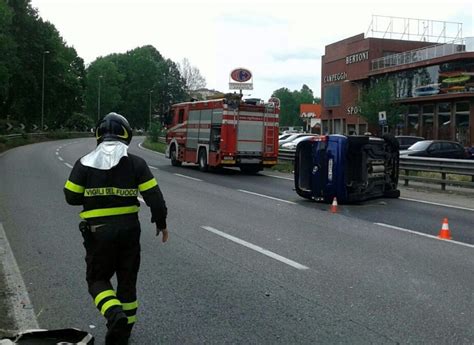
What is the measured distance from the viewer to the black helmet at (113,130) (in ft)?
14.3

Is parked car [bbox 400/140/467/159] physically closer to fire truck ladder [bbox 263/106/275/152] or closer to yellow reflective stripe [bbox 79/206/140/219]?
fire truck ladder [bbox 263/106/275/152]

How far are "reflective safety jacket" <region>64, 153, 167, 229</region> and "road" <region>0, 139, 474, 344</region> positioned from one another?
3.58ft

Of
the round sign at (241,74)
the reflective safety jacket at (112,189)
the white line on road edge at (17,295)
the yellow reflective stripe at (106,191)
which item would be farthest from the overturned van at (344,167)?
the round sign at (241,74)

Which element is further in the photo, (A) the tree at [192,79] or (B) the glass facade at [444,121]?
(A) the tree at [192,79]

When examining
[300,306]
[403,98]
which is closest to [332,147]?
[300,306]

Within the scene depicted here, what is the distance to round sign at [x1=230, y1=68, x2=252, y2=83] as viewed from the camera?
30078 mm

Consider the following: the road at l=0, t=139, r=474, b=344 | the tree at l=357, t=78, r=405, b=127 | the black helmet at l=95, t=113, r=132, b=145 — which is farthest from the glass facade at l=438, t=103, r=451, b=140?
the black helmet at l=95, t=113, r=132, b=145

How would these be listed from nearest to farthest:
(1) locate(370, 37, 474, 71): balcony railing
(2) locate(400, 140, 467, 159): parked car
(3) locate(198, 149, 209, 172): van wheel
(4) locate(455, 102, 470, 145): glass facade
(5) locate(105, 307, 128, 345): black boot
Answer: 1. (5) locate(105, 307, 128, 345): black boot
2. (3) locate(198, 149, 209, 172): van wheel
3. (2) locate(400, 140, 467, 159): parked car
4. (4) locate(455, 102, 470, 145): glass facade
5. (1) locate(370, 37, 474, 71): balcony railing

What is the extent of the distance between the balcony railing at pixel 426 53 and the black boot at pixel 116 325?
42.4 meters

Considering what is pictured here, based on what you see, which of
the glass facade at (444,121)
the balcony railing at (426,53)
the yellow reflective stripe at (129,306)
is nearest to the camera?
the yellow reflective stripe at (129,306)

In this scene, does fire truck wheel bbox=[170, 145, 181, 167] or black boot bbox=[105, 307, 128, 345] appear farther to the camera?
fire truck wheel bbox=[170, 145, 181, 167]

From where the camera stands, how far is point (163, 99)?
12475 cm

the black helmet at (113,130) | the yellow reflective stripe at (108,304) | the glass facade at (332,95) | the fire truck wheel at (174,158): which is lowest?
the yellow reflective stripe at (108,304)

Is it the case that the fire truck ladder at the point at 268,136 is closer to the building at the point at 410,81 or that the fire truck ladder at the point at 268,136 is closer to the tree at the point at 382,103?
the building at the point at 410,81
